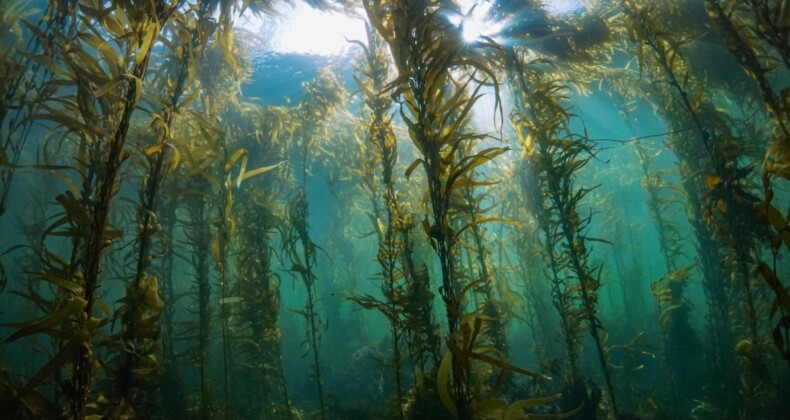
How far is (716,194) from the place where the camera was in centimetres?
386

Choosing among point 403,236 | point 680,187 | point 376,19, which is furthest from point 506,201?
point 376,19

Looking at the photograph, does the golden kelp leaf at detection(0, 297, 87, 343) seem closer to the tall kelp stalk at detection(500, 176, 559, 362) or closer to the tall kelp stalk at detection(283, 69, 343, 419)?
the tall kelp stalk at detection(283, 69, 343, 419)

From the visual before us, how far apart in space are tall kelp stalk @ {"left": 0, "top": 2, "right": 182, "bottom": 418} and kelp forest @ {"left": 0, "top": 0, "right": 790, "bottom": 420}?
15 mm

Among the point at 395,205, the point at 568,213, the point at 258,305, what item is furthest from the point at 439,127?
the point at 258,305

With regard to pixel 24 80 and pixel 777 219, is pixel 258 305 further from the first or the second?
pixel 777 219

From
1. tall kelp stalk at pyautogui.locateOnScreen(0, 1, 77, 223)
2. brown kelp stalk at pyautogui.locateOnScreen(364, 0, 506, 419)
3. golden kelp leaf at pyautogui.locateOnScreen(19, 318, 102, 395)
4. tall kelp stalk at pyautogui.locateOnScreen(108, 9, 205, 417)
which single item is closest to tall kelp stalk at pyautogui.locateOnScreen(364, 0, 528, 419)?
brown kelp stalk at pyautogui.locateOnScreen(364, 0, 506, 419)

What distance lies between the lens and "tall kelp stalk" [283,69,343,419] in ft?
16.5

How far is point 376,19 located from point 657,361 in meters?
12.7

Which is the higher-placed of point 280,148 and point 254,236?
point 280,148

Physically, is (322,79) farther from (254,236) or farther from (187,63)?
(187,63)

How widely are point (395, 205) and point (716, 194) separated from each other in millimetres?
3630

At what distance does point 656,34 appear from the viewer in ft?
12.1

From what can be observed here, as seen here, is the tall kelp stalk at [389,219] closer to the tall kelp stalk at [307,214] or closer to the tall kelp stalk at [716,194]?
the tall kelp stalk at [307,214]

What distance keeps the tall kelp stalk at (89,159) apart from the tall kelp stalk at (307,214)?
2.82 m
